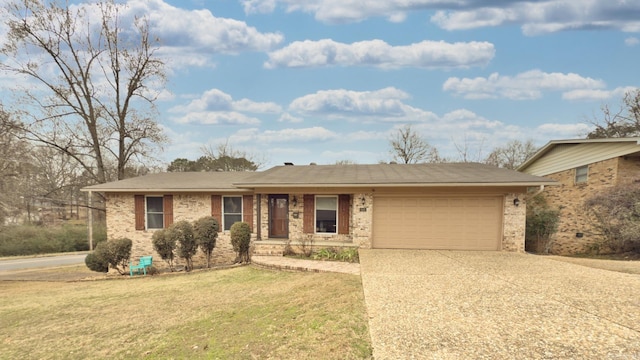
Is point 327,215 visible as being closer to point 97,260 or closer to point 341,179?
point 341,179

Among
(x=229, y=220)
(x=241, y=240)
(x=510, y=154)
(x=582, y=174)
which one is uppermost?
(x=510, y=154)

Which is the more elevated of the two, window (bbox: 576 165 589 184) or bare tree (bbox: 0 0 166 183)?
bare tree (bbox: 0 0 166 183)

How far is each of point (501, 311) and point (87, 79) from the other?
2416 cm

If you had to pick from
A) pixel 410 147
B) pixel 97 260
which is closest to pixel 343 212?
pixel 97 260

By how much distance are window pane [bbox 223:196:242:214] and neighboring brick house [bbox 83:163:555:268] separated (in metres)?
0.04

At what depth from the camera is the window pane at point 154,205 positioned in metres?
11.9

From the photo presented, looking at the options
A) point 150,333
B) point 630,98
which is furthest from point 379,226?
point 630,98

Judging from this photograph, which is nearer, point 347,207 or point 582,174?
point 347,207

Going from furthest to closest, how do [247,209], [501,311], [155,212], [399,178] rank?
[155,212]
[247,209]
[399,178]
[501,311]

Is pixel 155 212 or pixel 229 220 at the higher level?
pixel 155 212

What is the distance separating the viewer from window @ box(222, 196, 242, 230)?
11625 mm

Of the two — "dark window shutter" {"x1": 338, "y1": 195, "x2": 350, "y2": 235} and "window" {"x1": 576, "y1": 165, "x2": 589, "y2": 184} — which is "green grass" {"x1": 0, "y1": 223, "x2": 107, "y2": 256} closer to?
"dark window shutter" {"x1": 338, "y1": 195, "x2": 350, "y2": 235}

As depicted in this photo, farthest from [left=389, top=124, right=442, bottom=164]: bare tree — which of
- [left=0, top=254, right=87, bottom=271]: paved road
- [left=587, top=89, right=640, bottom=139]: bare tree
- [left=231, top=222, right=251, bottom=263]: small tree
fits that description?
[left=0, top=254, right=87, bottom=271]: paved road

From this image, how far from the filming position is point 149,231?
1185cm
